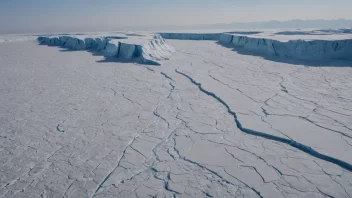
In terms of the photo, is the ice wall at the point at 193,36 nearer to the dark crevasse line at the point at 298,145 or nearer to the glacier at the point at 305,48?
the glacier at the point at 305,48

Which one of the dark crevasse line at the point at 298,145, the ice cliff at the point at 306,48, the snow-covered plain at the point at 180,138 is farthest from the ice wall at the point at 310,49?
the dark crevasse line at the point at 298,145

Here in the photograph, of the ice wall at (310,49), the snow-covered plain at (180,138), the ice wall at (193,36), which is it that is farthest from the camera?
the ice wall at (193,36)

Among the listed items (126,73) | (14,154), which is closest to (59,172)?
(14,154)

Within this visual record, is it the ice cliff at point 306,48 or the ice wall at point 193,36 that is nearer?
the ice cliff at point 306,48

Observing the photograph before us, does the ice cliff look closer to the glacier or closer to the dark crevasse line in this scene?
the glacier

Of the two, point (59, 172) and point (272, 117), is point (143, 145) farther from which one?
point (272, 117)

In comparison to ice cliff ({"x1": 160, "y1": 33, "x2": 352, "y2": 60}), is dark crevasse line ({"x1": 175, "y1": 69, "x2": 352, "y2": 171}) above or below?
below

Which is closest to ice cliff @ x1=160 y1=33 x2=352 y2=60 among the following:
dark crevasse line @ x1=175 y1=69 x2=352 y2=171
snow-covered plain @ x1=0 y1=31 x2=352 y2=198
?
snow-covered plain @ x1=0 y1=31 x2=352 y2=198

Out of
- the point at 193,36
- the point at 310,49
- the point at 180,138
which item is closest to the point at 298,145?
the point at 180,138
